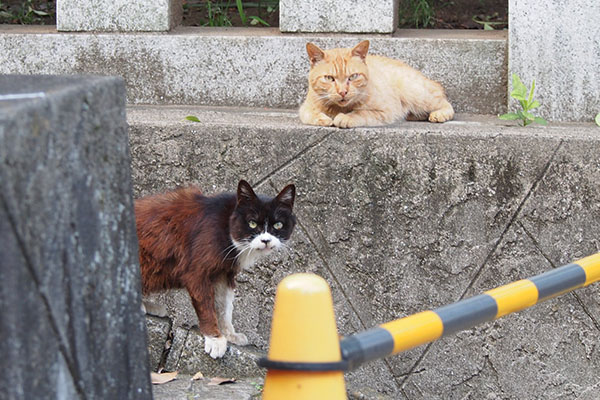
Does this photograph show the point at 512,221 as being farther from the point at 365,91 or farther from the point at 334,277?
the point at 365,91

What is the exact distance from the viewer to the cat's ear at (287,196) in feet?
12.0

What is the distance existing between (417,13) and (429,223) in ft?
10.3

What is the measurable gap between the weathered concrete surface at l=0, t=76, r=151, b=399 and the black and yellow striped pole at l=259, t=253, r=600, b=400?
0.37 m

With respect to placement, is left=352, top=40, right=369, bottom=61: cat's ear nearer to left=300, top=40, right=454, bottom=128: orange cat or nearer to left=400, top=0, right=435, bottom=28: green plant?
left=300, top=40, right=454, bottom=128: orange cat

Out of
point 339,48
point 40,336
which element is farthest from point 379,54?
point 40,336

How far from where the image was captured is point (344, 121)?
4406 mm

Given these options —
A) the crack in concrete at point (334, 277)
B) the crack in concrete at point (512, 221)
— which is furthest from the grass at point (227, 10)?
the crack in concrete at point (512, 221)

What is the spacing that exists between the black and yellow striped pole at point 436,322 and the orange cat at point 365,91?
2404 millimetres

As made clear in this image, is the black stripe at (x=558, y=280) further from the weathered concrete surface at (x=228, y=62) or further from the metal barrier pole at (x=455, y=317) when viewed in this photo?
the weathered concrete surface at (x=228, y=62)

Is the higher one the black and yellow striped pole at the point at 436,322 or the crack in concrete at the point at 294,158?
the crack in concrete at the point at 294,158

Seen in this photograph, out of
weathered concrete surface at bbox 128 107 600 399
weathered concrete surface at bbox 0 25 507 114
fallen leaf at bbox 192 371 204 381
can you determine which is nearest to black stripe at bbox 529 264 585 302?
fallen leaf at bbox 192 371 204 381

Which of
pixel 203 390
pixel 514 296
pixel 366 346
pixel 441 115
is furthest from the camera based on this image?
pixel 441 115

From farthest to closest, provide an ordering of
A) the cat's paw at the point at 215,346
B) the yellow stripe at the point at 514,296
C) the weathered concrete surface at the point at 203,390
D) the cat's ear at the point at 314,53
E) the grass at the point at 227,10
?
the grass at the point at 227,10 → the cat's ear at the point at 314,53 → the cat's paw at the point at 215,346 → the weathered concrete surface at the point at 203,390 → the yellow stripe at the point at 514,296

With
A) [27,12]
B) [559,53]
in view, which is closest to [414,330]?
[559,53]
